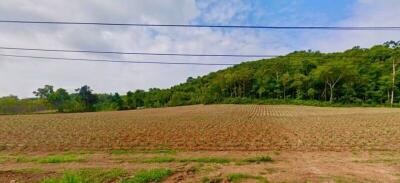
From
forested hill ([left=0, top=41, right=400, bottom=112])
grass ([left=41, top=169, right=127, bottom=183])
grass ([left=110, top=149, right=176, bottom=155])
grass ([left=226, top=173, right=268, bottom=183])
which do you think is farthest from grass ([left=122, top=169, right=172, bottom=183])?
forested hill ([left=0, top=41, right=400, bottom=112])

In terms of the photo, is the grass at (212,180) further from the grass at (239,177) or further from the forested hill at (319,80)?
the forested hill at (319,80)

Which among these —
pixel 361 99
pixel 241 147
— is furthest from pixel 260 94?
pixel 241 147

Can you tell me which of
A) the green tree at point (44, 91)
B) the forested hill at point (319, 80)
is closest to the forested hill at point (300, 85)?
the forested hill at point (319, 80)

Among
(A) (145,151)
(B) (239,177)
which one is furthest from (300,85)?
(B) (239,177)

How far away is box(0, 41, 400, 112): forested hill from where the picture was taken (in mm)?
84312

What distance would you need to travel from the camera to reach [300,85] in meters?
93.8

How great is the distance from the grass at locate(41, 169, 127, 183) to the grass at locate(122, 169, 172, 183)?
0.58 metres

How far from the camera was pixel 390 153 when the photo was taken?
559 inches

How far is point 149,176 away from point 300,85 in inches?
3564

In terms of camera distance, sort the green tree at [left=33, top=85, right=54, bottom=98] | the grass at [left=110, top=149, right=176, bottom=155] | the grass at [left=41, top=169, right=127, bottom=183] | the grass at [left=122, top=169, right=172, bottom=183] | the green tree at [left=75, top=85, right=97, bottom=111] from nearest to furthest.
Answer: the grass at [left=41, top=169, right=127, bottom=183] → the grass at [left=122, top=169, right=172, bottom=183] → the grass at [left=110, top=149, right=176, bottom=155] → the green tree at [left=75, top=85, right=97, bottom=111] → the green tree at [left=33, top=85, right=54, bottom=98]

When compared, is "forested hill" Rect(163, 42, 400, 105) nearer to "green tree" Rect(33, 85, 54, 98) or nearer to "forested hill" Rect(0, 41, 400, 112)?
"forested hill" Rect(0, 41, 400, 112)

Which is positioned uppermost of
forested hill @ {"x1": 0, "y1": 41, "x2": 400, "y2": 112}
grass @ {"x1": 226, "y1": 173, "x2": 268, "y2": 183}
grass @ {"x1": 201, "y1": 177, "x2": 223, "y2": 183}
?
forested hill @ {"x1": 0, "y1": 41, "x2": 400, "y2": 112}

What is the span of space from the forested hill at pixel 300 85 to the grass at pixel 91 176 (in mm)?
71552

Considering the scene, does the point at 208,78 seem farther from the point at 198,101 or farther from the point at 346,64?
the point at 346,64
